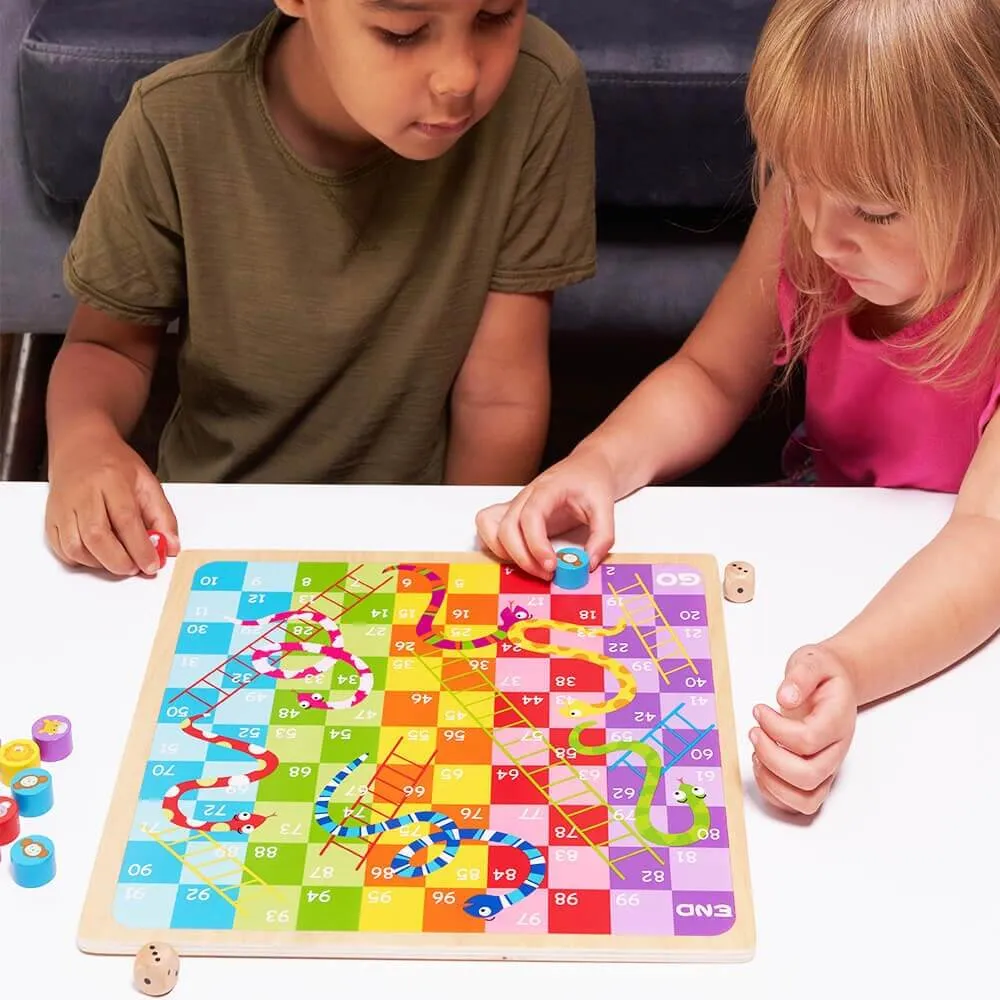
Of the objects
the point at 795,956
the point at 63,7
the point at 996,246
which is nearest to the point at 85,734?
the point at 795,956

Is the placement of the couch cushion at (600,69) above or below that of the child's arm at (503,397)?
above

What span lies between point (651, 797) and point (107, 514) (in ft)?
1.36

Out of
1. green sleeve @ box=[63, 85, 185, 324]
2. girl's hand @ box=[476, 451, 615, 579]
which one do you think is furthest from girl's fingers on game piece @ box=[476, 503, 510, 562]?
green sleeve @ box=[63, 85, 185, 324]

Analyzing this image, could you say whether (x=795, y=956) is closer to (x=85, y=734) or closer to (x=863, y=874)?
(x=863, y=874)

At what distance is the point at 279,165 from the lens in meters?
1.22

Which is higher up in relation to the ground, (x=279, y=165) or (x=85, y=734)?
(x=279, y=165)

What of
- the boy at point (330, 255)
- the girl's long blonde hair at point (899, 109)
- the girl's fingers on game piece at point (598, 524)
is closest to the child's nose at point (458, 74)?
the boy at point (330, 255)

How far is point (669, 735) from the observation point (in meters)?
0.86

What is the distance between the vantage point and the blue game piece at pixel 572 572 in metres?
0.96

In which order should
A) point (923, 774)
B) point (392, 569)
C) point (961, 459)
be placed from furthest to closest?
point (961, 459), point (392, 569), point (923, 774)

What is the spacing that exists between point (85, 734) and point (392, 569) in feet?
0.73

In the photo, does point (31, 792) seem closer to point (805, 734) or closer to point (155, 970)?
point (155, 970)

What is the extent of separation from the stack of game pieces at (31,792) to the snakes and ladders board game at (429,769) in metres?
0.03

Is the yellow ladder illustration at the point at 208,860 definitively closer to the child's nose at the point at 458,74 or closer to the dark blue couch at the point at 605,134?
the child's nose at the point at 458,74
